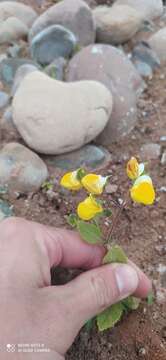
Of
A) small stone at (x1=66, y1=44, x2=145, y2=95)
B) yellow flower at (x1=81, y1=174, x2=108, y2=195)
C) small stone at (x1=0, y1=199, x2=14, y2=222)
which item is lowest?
small stone at (x1=0, y1=199, x2=14, y2=222)

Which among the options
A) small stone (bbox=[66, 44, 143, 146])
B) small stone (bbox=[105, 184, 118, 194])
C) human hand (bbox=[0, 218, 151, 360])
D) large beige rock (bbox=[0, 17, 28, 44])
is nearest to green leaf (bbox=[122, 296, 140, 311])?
human hand (bbox=[0, 218, 151, 360])

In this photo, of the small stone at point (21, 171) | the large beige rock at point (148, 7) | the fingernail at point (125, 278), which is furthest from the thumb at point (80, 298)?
the large beige rock at point (148, 7)

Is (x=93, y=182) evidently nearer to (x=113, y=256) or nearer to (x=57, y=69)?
(x=113, y=256)

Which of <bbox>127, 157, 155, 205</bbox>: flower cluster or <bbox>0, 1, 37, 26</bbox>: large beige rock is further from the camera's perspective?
<bbox>0, 1, 37, 26</bbox>: large beige rock

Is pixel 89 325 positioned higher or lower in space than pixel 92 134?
lower

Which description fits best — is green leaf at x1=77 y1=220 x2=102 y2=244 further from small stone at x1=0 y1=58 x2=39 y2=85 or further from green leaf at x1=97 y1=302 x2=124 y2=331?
small stone at x1=0 y1=58 x2=39 y2=85

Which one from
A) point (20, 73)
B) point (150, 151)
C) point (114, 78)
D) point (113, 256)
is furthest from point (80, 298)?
point (20, 73)
